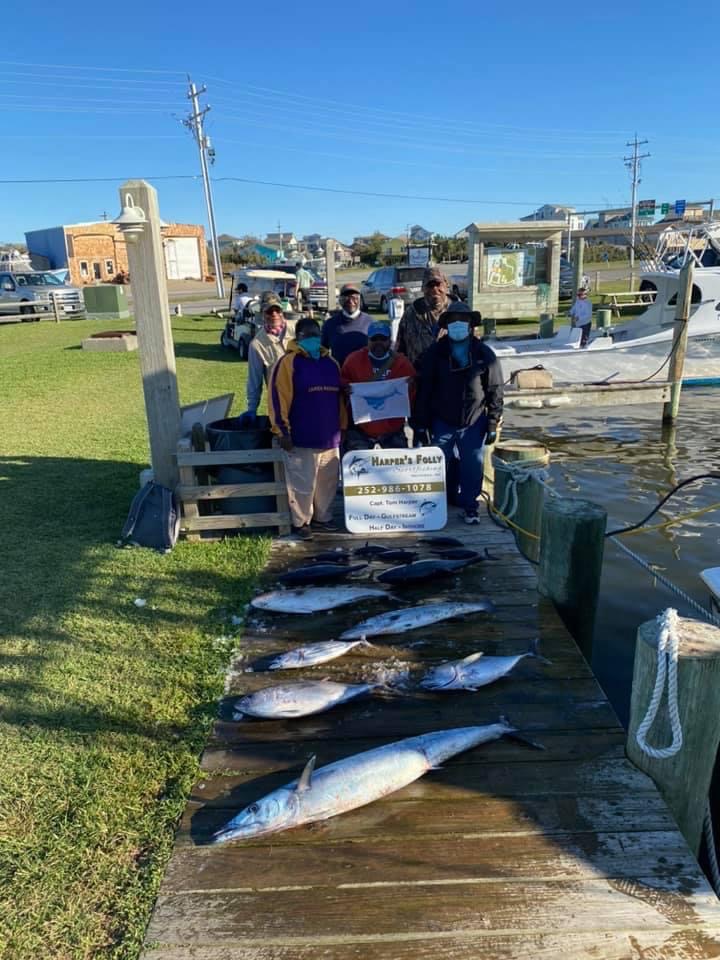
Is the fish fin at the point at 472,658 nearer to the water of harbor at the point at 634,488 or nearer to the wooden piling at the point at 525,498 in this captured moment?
the water of harbor at the point at 634,488

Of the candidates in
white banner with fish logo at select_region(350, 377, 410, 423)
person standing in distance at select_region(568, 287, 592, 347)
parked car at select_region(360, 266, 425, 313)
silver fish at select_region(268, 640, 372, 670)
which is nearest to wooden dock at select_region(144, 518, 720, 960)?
silver fish at select_region(268, 640, 372, 670)

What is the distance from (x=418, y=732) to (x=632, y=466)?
8.63 m

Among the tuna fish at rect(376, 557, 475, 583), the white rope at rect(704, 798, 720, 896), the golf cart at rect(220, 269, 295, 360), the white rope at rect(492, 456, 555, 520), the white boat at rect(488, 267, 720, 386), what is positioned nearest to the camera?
the white rope at rect(704, 798, 720, 896)

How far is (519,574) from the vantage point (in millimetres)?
4992

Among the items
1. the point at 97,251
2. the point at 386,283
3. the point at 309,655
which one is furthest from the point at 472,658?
the point at 97,251

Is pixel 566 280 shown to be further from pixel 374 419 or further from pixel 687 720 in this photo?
pixel 687 720

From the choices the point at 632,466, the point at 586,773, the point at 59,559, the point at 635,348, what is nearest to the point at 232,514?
the point at 59,559

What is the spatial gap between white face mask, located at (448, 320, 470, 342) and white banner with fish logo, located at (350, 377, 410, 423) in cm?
61

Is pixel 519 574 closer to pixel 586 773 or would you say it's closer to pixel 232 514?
pixel 586 773

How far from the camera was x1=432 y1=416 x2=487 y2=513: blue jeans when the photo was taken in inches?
233

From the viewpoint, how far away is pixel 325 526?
6145 millimetres

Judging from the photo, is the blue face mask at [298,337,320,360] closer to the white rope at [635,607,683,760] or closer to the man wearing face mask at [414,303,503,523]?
the man wearing face mask at [414,303,503,523]

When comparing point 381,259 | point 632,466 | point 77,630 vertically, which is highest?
point 381,259

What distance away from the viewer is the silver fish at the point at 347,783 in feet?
8.75
